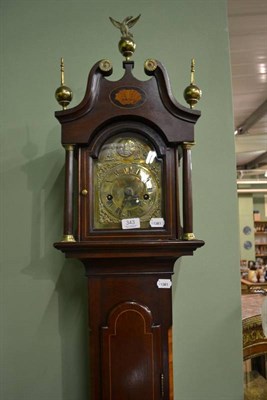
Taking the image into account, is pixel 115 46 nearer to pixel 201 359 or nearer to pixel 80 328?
pixel 80 328

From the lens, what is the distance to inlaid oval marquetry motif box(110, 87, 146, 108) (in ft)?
3.56

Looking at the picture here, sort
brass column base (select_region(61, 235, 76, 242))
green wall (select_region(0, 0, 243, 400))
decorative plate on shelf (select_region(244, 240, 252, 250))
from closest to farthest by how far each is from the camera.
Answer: brass column base (select_region(61, 235, 76, 242)), green wall (select_region(0, 0, 243, 400)), decorative plate on shelf (select_region(244, 240, 252, 250))

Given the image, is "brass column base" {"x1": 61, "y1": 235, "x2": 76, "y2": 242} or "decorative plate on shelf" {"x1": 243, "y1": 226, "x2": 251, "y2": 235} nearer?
"brass column base" {"x1": 61, "y1": 235, "x2": 76, "y2": 242}

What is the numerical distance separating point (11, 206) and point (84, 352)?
2.18ft

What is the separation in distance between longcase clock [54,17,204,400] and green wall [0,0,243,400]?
0.27m

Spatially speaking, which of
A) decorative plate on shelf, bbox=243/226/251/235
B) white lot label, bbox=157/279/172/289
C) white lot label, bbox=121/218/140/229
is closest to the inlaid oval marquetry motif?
white lot label, bbox=121/218/140/229

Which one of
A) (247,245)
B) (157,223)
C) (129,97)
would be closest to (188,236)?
(157,223)

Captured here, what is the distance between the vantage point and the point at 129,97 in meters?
1.09

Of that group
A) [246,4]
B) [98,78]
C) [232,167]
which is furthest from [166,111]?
[246,4]

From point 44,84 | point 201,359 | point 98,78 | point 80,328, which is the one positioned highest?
point 44,84

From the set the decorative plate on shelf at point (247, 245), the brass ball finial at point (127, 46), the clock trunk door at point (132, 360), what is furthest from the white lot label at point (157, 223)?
the decorative plate on shelf at point (247, 245)

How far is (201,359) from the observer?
1.33m

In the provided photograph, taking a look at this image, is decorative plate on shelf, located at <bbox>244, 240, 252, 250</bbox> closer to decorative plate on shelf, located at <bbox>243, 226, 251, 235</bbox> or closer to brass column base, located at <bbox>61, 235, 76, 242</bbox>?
decorative plate on shelf, located at <bbox>243, 226, 251, 235</bbox>

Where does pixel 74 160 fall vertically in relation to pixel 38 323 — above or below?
above
